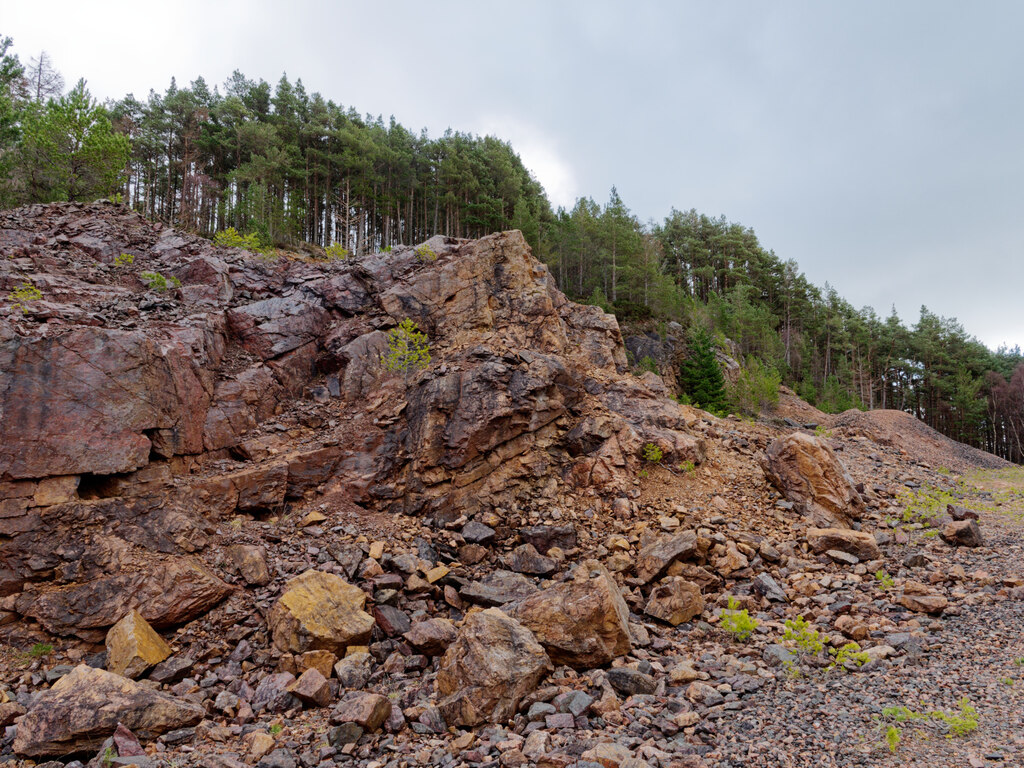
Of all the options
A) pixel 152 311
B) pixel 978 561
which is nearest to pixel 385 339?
pixel 152 311

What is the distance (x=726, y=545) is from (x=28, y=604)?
545 inches

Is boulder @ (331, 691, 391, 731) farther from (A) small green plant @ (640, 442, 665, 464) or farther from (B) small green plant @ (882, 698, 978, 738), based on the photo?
(A) small green plant @ (640, 442, 665, 464)

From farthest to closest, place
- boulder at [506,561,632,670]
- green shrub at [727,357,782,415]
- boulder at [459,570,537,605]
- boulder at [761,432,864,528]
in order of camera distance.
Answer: green shrub at [727,357,782,415]
boulder at [761,432,864,528]
boulder at [459,570,537,605]
boulder at [506,561,632,670]

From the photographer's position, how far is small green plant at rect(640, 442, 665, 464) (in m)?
13.3

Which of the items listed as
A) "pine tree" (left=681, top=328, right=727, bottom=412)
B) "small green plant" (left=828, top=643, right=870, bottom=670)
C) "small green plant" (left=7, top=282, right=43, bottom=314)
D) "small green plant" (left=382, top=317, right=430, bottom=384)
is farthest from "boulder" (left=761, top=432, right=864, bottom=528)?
"small green plant" (left=7, top=282, right=43, bottom=314)

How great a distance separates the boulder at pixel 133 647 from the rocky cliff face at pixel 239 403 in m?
0.38

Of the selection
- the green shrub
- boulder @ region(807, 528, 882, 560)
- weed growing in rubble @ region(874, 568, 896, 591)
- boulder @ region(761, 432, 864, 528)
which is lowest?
weed growing in rubble @ region(874, 568, 896, 591)

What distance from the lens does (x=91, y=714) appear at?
6.10 meters

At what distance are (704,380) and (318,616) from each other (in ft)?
97.1

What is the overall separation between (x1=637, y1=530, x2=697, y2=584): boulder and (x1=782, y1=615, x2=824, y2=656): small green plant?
2.26 m

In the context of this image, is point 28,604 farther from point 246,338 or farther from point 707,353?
point 707,353

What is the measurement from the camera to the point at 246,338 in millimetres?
14664

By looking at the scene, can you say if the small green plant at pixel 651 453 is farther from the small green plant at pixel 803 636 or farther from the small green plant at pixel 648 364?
the small green plant at pixel 648 364

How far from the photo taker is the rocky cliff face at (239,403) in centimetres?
898
